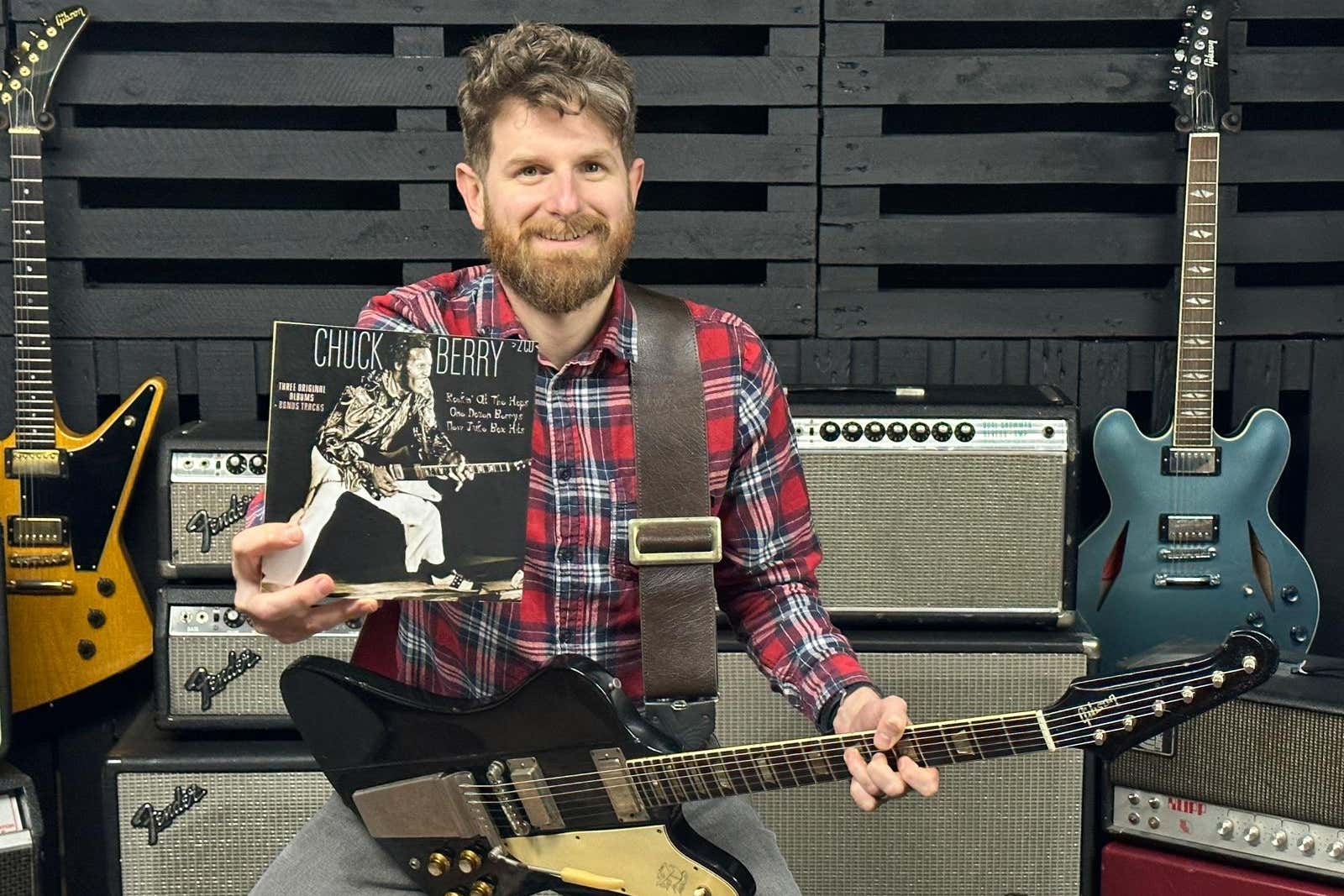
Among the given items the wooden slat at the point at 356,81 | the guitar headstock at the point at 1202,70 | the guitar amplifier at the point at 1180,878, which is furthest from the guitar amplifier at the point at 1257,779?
the wooden slat at the point at 356,81

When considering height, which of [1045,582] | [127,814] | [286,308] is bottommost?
[127,814]

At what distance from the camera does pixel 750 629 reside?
1980mm

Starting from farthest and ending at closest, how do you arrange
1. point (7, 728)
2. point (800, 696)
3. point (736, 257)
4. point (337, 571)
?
point (736, 257)
point (7, 728)
point (800, 696)
point (337, 571)

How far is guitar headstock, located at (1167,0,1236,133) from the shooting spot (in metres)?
2.74

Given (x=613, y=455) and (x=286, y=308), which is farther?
(x=286, y=308)

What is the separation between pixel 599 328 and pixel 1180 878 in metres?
1.34

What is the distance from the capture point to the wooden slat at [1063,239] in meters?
2.88

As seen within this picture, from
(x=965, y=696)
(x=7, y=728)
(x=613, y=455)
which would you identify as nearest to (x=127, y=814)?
(x=7, y=728)

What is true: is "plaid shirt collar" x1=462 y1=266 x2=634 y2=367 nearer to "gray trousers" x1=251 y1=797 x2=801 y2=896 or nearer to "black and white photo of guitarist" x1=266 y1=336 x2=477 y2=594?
"black and white photo of guitarist" x1=266 y1=336 x2=477 y2=594

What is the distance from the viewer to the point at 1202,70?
2.75 m

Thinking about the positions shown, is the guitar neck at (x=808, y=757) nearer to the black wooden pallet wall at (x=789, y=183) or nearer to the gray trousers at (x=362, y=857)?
the gray trousers at (x=362, y=857)

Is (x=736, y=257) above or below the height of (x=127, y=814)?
above

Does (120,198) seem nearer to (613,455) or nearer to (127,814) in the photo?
(127,814)

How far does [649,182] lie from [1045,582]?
1.13m
